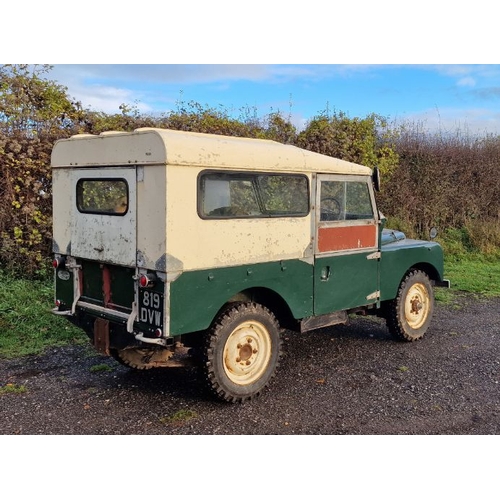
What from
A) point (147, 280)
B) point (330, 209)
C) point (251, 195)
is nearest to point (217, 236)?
point (251, 195)

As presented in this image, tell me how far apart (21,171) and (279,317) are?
4.56 metres

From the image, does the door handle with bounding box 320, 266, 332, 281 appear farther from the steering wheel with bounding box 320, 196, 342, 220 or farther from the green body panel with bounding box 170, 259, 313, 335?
the steering wheel with bounding box 320, 196, 342, 220

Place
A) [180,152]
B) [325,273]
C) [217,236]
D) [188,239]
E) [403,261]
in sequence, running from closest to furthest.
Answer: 1. [180,152]
2. [188,239]
3. [217,236]
4. [325,273]
5. [403,261]

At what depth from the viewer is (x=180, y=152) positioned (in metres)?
3.87

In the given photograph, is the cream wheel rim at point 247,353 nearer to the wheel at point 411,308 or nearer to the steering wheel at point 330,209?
the steering wheel at point 330,209

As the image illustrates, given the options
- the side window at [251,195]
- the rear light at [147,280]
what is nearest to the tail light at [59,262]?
the rear light at [147,280]

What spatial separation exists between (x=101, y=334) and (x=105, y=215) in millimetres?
981

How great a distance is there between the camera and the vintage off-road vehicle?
3.93 meters

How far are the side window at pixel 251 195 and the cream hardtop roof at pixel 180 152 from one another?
96mm

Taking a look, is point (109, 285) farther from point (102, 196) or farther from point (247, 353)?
point (247, 353)

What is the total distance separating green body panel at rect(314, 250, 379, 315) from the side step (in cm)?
9

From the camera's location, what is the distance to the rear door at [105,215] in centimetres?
411

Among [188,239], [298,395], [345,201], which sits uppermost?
[345,201]

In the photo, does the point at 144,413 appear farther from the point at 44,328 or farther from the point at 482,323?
the point at 482,323
